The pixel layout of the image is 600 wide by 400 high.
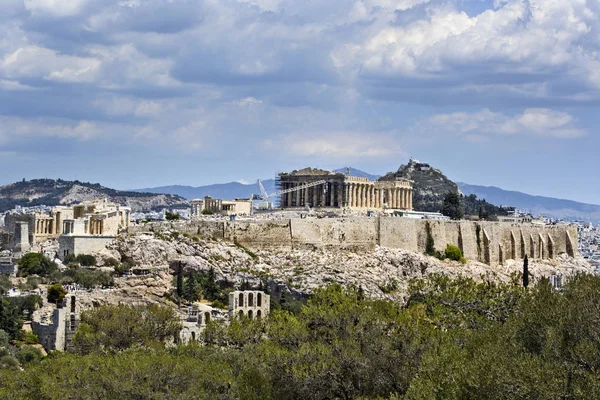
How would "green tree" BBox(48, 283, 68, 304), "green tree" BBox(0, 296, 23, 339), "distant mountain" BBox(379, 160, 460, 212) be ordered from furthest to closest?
"distant mountain" BBox(379, 160, 460, 212)
"green tree" BBox(48, 283, 68, 304)
"green tree" BBox(0, 296, 23, 339)

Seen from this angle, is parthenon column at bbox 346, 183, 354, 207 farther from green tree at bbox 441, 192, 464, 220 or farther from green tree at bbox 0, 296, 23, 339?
green tree at bbox 0, 296, 23, 339

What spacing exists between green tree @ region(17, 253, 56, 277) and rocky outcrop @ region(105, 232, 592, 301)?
4.99 m

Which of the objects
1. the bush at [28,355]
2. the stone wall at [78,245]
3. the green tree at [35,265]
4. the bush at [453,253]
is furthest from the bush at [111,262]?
the bush at [453,253]

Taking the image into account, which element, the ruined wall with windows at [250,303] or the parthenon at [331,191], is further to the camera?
the parthenon at [331,191]

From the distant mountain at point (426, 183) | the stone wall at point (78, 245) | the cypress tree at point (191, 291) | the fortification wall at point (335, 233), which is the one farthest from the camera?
the distant mountain at point (426, 183)

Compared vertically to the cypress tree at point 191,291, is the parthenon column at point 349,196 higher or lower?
higher

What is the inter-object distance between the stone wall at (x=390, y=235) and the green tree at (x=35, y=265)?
436 inches

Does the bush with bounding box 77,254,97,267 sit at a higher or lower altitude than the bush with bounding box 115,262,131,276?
higher

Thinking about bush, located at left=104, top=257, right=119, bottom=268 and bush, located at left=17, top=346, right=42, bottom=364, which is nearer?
bush, located at left=17, top=346, right=42, bottom=364

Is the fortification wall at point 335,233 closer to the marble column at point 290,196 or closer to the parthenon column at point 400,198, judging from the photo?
the marble column at point 290,196

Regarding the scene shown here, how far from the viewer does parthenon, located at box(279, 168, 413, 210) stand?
103 meters

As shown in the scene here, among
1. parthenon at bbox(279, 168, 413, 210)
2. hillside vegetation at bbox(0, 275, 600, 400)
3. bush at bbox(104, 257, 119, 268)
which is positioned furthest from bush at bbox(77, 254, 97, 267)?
parthenon at bbox(279, 168, 413, 210)

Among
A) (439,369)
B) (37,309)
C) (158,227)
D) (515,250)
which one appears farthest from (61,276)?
(515,250)

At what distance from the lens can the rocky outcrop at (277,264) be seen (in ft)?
242
